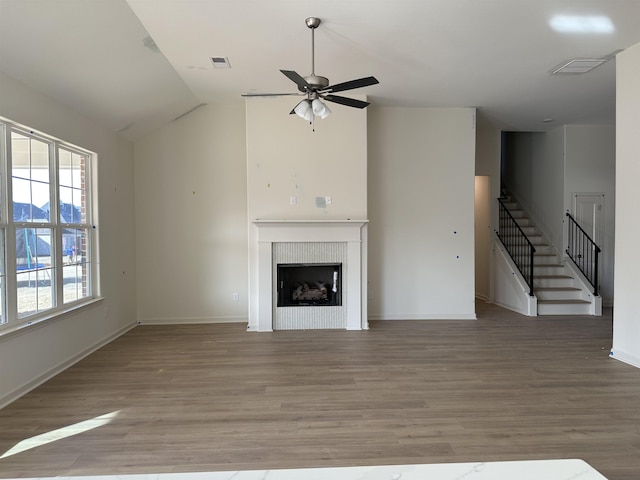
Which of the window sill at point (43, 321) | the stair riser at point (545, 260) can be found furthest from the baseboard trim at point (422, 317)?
the window sill at point (43, 321)

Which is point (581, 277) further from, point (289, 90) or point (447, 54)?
point (289, 90)

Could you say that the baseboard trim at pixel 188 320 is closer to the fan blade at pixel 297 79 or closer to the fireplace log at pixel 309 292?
the fireplace log at pixel 309 292

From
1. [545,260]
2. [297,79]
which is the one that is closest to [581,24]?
[297,79]

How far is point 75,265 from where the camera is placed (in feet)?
13.3

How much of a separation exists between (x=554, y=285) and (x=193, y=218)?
629 cm

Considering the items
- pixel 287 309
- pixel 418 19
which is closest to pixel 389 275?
pixel 287 309

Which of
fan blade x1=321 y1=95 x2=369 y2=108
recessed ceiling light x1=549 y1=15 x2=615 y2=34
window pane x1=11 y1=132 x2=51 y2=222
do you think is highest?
recessed ceiling light x1=549 y1=15 x2=615 y2=34

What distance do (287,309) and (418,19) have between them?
148 inches

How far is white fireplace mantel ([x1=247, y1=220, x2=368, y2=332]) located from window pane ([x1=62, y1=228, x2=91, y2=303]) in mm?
2003

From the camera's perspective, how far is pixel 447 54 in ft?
12.4

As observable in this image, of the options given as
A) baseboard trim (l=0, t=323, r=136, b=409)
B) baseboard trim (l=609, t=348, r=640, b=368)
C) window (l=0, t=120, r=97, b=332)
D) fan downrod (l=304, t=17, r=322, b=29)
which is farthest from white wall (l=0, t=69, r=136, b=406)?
baseboard trim (l=609, t=348, r=640, b=368)

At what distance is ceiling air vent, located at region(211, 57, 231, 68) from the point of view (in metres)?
3.84

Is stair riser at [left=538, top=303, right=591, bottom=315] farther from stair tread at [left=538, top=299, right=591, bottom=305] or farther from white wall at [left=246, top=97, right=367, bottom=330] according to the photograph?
white wall at [left=246, top=97, right=367, bottom=330]

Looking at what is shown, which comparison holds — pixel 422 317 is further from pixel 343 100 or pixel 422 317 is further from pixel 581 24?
pixel 581 24
